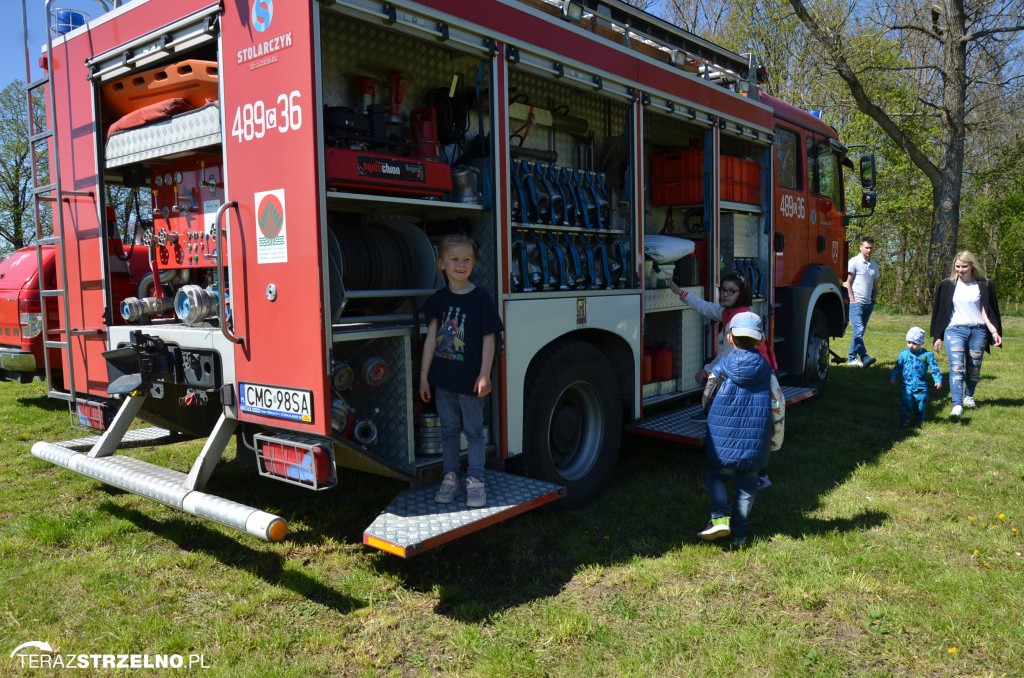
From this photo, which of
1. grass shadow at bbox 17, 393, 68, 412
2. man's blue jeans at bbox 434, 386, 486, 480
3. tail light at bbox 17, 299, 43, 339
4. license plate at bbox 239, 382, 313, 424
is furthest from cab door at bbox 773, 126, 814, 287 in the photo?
grass shadow at bbox 17, 393, 68, 412

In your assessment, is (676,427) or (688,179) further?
(688,179)

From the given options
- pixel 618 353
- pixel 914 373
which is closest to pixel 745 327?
pixel 618 353

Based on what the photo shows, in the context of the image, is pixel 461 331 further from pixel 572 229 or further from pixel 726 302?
pixel 726 302

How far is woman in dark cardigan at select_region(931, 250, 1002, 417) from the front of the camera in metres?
Result: 7.48

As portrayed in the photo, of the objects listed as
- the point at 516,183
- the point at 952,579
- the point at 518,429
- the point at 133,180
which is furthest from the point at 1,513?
the point at 952,579

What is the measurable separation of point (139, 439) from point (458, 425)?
2.24 meters

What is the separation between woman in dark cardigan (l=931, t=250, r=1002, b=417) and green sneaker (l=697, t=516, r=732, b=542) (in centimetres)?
457

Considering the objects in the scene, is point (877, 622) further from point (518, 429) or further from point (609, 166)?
point (609, 166)

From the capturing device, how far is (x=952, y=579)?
3604 mm

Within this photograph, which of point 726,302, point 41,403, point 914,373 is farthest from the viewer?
point 41,403

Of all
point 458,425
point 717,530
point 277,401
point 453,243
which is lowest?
point 717,530

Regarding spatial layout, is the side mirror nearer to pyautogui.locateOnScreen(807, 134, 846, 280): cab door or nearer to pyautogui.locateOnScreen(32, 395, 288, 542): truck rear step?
pyautogui.locateOnScreen(807, 134, 846, 280): cab door

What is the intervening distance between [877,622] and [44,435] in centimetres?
686

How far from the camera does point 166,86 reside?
3984 mm
